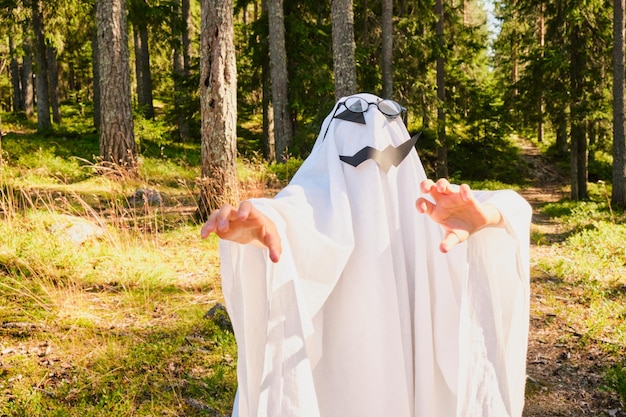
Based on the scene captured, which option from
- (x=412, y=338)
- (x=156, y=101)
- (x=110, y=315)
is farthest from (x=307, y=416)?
(x=156, y=101)

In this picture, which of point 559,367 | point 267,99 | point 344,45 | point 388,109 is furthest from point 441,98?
point 388,109

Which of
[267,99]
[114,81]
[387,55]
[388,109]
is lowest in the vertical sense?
[388,109]

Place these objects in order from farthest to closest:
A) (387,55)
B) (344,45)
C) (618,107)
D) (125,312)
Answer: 1. (387,55)
2. (618,107)
3. (344,45)
4. (125,312)

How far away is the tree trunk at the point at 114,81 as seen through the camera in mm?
10672

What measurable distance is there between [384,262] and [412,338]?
407 mm

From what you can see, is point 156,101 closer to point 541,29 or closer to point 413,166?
point 541,29

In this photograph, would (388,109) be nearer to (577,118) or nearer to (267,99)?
(267,99)

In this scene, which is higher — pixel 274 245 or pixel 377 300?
pixel 274 245

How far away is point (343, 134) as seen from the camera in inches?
101

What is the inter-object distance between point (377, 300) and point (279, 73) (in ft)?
45.0

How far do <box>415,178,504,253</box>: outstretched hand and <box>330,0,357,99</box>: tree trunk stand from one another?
9.55m

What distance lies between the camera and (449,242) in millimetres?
1922

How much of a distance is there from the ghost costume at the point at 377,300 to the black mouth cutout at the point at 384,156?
1cm

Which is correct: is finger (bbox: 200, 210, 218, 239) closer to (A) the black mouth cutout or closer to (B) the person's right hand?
(B) the person's right hand
